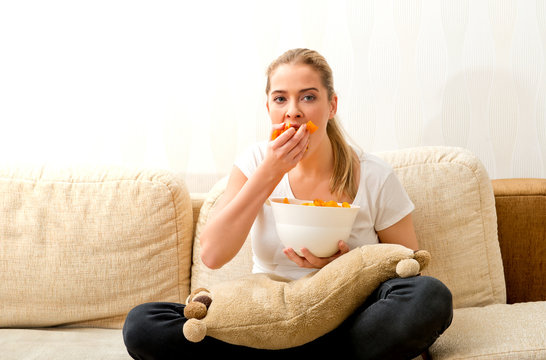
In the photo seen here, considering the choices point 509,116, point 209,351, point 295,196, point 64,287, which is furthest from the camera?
point 509,116

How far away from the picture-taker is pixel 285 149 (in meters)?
1.21

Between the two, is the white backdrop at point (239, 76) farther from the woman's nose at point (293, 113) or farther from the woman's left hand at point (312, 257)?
the woman's left hand at point (312, 257)

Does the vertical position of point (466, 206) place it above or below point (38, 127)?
below

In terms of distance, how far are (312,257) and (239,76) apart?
861 millimetres

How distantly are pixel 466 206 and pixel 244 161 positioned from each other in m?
0.64

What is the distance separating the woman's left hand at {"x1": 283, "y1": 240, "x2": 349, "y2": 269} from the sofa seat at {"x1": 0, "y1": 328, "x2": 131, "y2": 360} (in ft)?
1.48

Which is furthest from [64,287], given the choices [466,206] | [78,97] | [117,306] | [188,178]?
[466,206]

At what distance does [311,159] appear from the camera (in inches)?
56.1

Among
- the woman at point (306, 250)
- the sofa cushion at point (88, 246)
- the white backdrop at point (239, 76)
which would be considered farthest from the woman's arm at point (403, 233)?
the sofa cushion at point (88, 246)

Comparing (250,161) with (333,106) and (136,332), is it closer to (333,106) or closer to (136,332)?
(333,106)

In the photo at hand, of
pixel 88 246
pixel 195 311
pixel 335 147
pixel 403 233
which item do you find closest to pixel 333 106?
pixel 335 147

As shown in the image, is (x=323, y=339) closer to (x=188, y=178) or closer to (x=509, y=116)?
(x=188, y=178)

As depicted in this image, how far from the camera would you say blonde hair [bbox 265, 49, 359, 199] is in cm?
134

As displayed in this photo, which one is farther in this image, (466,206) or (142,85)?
A: (142,85)
